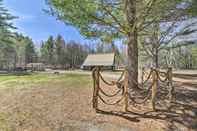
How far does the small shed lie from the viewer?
4803cm

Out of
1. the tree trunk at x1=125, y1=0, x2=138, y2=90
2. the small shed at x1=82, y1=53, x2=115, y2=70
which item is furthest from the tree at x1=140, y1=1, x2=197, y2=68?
the small shed at x1=82, y1=53, x2=115, y2=70

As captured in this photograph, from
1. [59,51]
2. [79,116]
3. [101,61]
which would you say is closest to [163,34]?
[79,116]

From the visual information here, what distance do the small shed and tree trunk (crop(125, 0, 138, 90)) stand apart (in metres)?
37.5

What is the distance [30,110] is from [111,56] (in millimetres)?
42625

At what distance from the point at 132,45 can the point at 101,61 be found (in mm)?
39758

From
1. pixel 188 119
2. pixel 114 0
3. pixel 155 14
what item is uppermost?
pixel 114 0

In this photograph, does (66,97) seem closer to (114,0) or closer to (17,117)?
(17,117)

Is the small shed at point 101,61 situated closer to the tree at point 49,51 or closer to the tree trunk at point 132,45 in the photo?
the tree at point 49,51

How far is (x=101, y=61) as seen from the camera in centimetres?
4962

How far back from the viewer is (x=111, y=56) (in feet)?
163

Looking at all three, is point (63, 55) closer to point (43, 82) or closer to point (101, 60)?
point (101, 60)

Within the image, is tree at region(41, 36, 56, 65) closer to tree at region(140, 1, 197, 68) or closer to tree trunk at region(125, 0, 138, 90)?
tree at region(140, 1, 197, 68)

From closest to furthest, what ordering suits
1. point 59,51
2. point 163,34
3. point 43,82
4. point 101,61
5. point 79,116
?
point 79,116
point 43,82
point 163,34
point 101,61
point 59,51

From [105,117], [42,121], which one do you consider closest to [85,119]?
[105,117]
